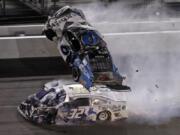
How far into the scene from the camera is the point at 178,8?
49.2 ft

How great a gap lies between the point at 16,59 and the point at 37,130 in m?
4.80

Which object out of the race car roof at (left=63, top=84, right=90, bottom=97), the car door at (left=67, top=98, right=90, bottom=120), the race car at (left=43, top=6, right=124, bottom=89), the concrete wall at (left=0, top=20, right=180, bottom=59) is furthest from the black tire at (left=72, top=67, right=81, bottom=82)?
the concrete wall at (left=0, top=20, right=180, bottom=59)

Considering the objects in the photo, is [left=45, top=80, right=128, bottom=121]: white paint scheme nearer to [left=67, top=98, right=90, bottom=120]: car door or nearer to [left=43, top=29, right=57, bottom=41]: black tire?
[left=67, top=98, right=90, bottom=120]: car door

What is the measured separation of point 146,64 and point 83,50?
338cm

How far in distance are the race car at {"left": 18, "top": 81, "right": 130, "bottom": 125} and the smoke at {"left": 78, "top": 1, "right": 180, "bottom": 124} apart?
Answer: 492mm

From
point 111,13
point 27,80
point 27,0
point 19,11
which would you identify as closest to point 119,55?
point 111,13

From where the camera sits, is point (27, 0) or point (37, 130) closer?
point (37, 130)

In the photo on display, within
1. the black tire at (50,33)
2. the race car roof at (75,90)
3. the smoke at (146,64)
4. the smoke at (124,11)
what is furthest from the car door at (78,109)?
the smoke at (124,11)

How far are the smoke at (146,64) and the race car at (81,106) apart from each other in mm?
492

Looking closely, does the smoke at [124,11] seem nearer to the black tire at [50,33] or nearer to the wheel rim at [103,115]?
the black tire at [50,33]

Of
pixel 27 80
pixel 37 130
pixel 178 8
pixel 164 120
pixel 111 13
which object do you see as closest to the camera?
pixel 37 130

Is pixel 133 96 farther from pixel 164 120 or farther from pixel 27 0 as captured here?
pixel 27 0

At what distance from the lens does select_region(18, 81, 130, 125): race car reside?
33.0ft

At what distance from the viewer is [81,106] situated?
10.1m
